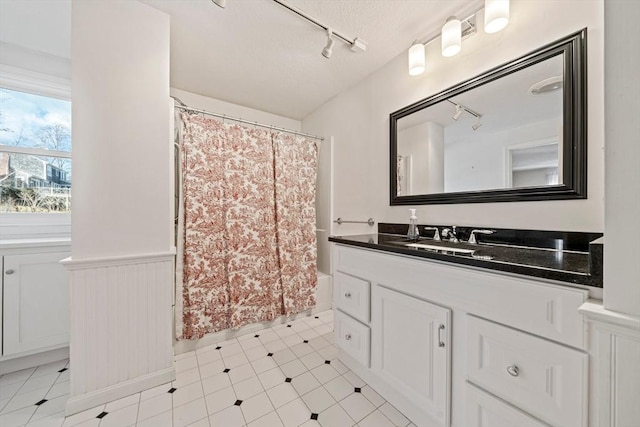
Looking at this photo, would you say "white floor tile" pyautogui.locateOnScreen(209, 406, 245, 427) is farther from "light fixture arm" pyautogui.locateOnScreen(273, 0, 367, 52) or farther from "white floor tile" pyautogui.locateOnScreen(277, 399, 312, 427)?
"light fixture arm" pyautogui.locateOnScreen(273, 0, 367, 52)

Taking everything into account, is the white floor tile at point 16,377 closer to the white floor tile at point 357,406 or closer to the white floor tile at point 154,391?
the white floor tile at point 154,391

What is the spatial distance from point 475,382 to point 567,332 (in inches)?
15.2

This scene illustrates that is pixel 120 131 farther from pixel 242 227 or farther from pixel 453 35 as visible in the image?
pixel 453 35

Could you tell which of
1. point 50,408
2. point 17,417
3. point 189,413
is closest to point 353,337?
point 189,413

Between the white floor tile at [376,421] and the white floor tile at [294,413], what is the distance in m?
0.14

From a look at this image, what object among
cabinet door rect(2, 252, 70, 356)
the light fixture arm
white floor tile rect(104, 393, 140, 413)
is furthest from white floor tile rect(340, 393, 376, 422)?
the light fixture arm

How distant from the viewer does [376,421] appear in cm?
119

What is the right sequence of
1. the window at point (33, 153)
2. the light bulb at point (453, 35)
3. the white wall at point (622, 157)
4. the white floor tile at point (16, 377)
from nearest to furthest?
the white wall at point (622, 157)
the light bulb at point (453, 35)
the white floor tile at point (16, 377)
the window at point (33, 153)

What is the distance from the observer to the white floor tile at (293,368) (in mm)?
1554

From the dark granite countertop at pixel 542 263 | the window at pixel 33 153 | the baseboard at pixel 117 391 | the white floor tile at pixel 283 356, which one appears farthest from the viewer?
the window at pixel 33 153

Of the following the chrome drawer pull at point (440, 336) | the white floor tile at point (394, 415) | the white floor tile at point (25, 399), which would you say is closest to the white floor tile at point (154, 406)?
the white floor tile at point (25, 399)

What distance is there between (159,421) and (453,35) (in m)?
2.57

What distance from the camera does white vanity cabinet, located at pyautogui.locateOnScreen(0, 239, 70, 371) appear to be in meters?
1.51

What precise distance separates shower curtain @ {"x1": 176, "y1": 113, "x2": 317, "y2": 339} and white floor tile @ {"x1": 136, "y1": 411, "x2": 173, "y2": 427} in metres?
0.60
